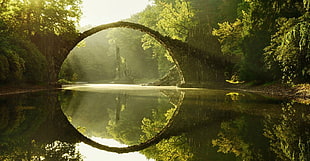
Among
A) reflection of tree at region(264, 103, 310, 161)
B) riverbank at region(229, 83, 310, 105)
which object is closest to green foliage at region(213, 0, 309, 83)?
riverbank at region(229, 83, 310, 105)

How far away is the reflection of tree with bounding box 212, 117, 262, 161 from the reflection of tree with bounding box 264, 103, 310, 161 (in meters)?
0.28

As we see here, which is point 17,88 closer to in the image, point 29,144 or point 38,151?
point 29,144

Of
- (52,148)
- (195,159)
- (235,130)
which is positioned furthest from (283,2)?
(52,148)

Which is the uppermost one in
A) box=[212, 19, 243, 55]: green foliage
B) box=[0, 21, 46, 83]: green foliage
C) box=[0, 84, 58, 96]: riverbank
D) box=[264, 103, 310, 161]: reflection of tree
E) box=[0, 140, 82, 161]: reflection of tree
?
box=[212, 19, 243, 55]: green foliage

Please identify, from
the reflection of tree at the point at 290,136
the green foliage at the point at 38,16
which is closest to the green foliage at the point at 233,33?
the green foliage at the point at 38,16

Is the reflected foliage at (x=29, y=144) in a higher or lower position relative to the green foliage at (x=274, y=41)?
lower

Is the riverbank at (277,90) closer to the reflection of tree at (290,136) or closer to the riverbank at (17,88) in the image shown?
the riverbank at (17,88)

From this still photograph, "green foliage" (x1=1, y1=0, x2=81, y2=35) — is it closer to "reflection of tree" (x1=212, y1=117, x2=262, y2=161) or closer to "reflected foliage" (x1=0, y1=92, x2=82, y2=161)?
"reflected foliage" (x1=0, y1=92, x2=82, y2=161)

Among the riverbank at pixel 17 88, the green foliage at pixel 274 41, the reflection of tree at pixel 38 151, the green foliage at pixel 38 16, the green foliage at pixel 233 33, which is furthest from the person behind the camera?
the green foliage at pixel 233 33

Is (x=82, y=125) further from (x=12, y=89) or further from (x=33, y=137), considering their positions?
(x=12, y=89)

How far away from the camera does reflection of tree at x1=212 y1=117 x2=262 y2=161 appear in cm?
258

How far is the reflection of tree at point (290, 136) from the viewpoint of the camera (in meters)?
2.58

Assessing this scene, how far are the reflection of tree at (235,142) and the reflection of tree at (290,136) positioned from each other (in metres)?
0.28

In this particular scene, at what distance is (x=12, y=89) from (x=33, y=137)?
9706 mm
